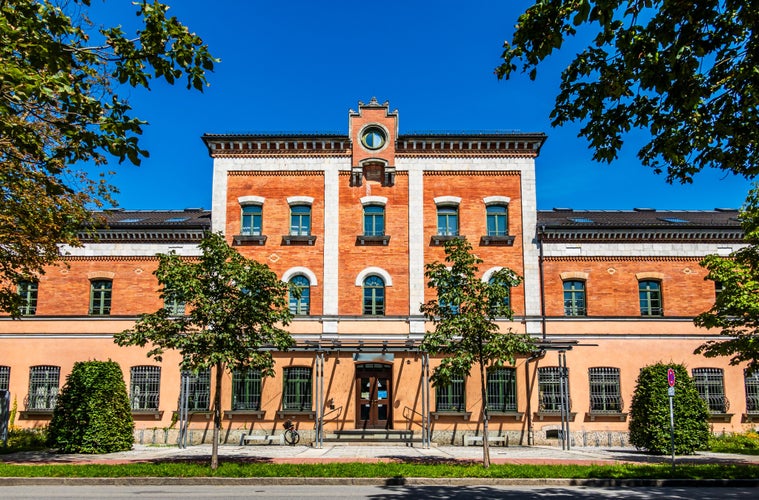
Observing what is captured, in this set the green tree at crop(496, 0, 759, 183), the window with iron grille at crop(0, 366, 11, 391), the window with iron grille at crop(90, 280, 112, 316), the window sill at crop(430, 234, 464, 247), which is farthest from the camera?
the window with iron grille at crop(90, 280, 112, 316)

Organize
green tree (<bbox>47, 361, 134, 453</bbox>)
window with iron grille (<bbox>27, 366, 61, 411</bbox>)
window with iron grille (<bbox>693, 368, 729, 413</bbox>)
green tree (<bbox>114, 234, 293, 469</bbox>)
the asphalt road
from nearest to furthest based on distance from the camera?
the asphalt road, green tree (<bbox>114, 234, 293, 469</bbox>), green tree (<bbox>47, 361, 134, 453</bbox>), window with iron grille (<bbox>693, 368, 729, 413</bbox>), window with iron grille (<bbox>27, 366, 61, 411</bbox>)

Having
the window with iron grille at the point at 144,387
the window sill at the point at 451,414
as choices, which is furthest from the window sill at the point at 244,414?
the window sill at the point at 451,414

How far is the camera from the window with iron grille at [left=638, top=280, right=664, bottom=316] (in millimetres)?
27078

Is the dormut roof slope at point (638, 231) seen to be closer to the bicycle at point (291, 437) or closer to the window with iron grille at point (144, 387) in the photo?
the bicycle at point (291, 437)

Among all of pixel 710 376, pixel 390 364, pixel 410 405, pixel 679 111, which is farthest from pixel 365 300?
pixel 679 111

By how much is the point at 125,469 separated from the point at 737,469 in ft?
50.6

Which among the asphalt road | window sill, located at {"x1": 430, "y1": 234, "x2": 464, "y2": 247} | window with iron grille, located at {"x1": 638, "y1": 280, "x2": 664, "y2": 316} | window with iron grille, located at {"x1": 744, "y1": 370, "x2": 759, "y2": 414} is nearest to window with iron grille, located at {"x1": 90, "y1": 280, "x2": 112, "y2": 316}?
the asphalt road

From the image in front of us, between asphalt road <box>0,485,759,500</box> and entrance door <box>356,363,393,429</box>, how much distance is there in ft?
35.6

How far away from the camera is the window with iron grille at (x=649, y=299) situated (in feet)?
88.8

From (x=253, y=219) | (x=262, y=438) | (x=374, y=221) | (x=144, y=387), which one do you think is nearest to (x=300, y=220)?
(x=253, y=219)

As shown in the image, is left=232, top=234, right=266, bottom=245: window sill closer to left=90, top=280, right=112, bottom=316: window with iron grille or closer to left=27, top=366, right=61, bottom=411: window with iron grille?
left=90, top=280, right=112, bottom=316: window with iron grille

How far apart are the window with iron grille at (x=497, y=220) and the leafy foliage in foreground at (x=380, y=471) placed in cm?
1211

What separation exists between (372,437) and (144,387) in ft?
30.7

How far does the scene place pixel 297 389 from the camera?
26031 mm
